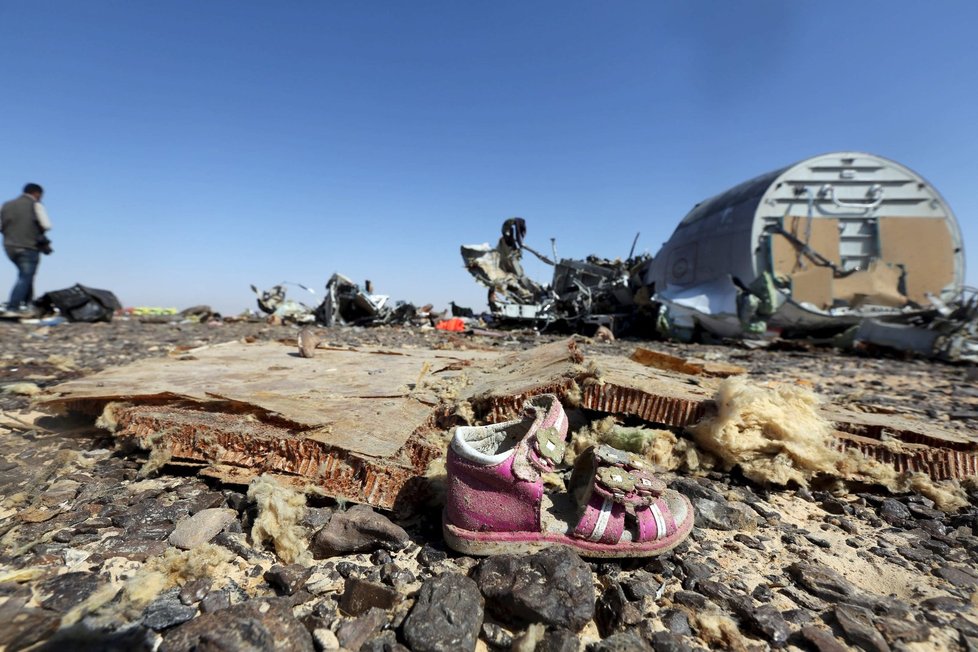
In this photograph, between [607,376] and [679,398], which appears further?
[607,376]

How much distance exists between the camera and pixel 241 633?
1.06 metres

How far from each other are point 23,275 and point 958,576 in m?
12.9

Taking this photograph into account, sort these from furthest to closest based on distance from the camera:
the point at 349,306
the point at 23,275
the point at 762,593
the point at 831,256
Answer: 1. the point at 349,306
2. the point at 831,256
3. the point at 23,275
4. the point at 762,593

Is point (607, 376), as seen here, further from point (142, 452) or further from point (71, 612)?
point (142, 452)

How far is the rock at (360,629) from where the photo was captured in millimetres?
1137

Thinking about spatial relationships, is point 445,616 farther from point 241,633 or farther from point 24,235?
point 24,235

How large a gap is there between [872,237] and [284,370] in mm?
12325

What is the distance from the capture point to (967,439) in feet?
7.25

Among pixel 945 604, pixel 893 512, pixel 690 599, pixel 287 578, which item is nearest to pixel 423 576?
pixel 287 578

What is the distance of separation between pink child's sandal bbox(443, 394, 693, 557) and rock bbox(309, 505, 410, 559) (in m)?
0.21

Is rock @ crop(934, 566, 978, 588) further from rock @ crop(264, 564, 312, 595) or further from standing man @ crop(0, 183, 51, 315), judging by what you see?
standing man @ crop(0, 183, 51, 315)

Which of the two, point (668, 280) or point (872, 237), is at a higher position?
point (872, 237)

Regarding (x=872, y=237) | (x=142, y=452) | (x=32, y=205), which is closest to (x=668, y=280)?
(x=872, y=237)

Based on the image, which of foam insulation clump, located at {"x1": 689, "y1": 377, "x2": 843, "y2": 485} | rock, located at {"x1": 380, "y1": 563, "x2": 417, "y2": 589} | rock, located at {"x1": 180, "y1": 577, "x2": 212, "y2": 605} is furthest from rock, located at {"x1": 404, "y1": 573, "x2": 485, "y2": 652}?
foam insulation clump, located at {"x1": 689, "y1": 377, "x2": 843, "y2": 485}
